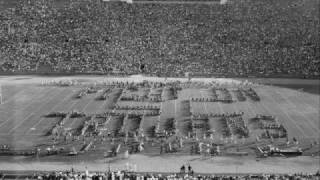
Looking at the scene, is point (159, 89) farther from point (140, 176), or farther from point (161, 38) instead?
point (140, 176)

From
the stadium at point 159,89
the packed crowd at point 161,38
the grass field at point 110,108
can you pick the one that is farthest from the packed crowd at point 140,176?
the packed crowd at point 161,38

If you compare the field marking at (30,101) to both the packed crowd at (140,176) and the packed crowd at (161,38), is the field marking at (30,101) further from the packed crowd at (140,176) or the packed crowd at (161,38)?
the packed crowd at (140,176)

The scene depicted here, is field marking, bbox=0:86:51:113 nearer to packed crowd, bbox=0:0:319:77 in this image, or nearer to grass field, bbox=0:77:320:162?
grass field, bbox=0:77:320:162

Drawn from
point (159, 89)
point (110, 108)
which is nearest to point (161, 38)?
point (159, 89)

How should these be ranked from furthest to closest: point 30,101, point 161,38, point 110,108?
point 161,38, point 30,101, point 110,108

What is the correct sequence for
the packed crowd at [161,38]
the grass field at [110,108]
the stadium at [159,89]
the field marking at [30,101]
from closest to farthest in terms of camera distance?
1. the stadium at [159,89]
2. the grass field at [110,108]
3. the field marking at [30,101]
4. the packed crowd at [161,38]

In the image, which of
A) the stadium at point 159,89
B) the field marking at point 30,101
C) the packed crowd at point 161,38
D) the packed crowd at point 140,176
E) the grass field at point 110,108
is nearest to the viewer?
the packed crowd at point 140,176

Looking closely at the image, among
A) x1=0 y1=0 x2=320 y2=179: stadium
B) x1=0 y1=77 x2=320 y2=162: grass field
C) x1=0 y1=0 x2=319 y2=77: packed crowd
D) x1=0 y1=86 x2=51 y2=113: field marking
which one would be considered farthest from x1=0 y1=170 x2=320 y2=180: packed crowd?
x1=0 y1=0 x2=319 y2=77: packed crowd
